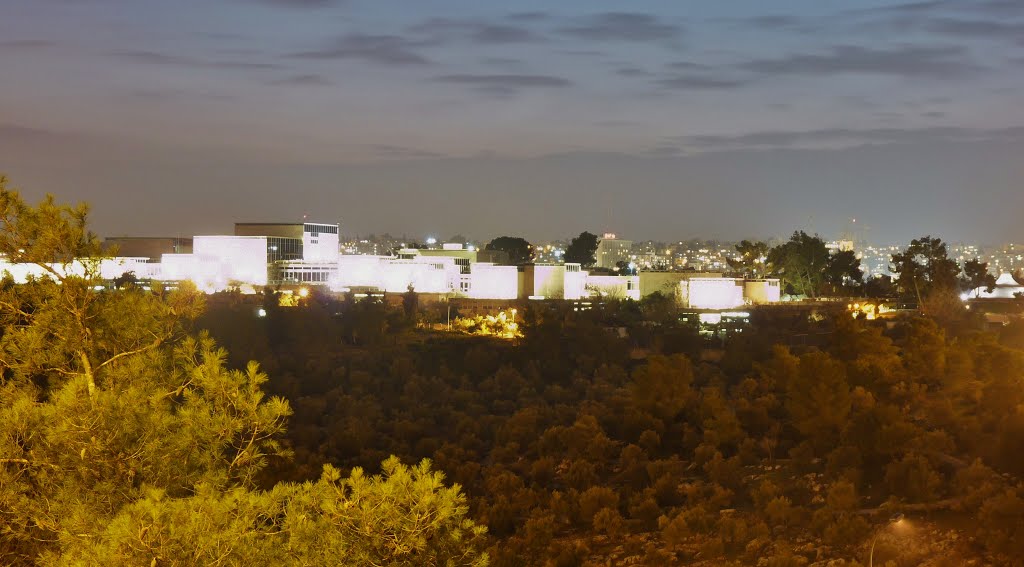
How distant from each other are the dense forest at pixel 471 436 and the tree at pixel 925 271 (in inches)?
332

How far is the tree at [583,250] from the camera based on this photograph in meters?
78.1

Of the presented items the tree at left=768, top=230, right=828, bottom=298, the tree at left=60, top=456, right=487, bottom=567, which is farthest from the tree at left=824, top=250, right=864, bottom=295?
the tree at left=60, top=456, right=487, bottom=567

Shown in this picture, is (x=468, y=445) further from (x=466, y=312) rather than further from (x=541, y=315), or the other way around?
(x=466, y=312)

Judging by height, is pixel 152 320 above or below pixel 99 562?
above

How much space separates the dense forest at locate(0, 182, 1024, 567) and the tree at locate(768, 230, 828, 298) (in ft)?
55.7

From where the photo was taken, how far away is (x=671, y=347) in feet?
123

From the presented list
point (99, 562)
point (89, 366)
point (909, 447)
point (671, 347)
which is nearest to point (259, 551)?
point (99, 562)

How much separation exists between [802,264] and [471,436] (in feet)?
137

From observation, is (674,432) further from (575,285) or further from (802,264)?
(802,264)

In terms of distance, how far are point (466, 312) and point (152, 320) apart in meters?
36.6

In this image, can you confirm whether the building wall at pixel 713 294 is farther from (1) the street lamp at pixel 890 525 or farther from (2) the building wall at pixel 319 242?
(1) the street lamp at pixel 890 525

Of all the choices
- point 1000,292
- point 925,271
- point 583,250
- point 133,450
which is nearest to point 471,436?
point 133,450

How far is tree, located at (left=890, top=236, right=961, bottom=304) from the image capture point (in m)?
53.0

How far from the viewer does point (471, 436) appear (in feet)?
78.1
